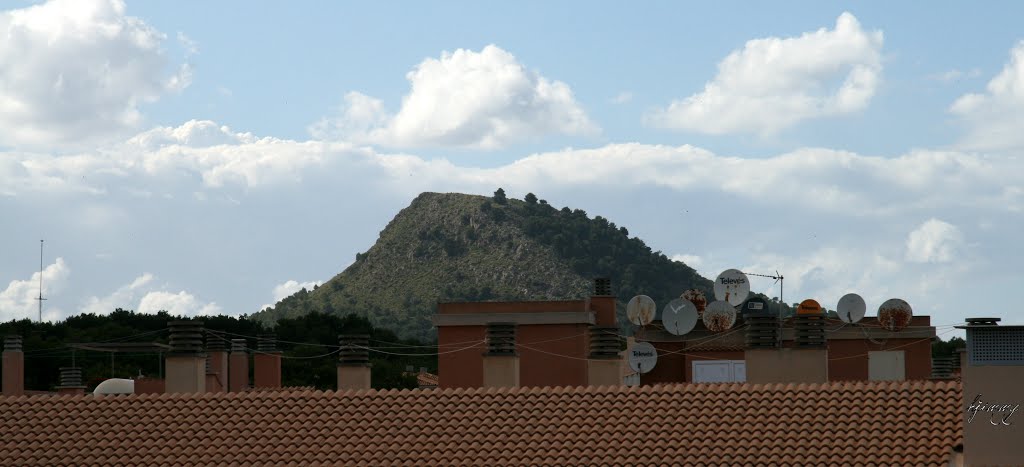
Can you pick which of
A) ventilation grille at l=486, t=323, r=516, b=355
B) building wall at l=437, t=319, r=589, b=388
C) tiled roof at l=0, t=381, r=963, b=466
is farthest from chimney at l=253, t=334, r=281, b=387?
tiled roof at l=0, t=381, r=963, b=466

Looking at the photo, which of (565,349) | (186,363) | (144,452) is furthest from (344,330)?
(144,452)

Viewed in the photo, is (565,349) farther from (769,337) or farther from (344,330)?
(344,330)

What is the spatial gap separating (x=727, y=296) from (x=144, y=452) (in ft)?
69.8

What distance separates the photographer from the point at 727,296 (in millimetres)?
40688

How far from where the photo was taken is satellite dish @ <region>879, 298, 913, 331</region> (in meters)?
41.1

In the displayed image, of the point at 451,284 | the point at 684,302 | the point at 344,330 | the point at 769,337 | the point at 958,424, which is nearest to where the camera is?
the point at 958,424

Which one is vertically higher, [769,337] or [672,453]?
[769,337]

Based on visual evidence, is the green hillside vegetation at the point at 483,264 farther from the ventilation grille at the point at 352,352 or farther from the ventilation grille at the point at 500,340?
the ventilation grille at the point at 500,340

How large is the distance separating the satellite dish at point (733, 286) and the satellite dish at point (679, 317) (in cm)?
300

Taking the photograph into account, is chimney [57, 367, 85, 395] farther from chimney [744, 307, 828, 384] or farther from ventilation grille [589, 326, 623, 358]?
chimney [744, 307, 828, 384]

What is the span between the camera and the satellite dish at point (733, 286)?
40.2m

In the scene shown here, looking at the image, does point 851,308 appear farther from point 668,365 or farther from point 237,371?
point 237,371

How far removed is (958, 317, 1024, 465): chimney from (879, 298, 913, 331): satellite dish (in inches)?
796

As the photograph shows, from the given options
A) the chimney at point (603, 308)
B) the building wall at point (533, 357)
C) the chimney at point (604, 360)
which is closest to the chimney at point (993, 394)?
the chimney at point (604, 360)
